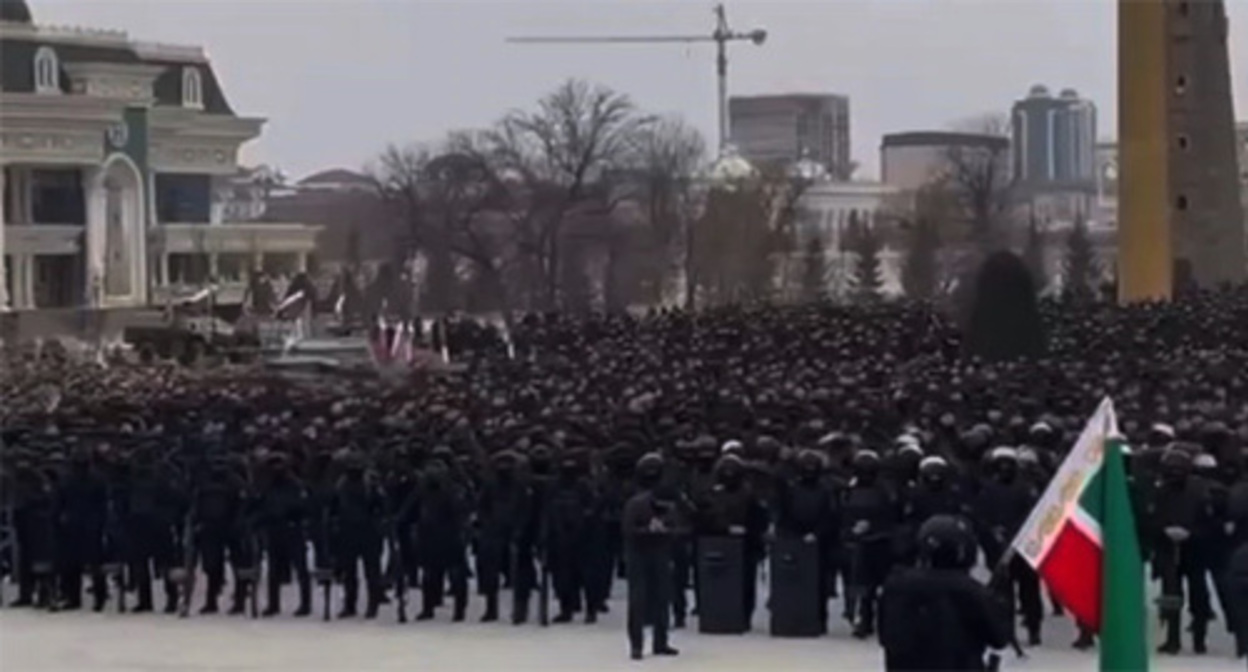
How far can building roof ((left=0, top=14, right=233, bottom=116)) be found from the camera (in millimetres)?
79688

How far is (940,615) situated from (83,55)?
74776 millimetres

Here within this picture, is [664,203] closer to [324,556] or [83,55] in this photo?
[83,55]

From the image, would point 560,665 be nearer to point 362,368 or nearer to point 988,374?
point 988,374

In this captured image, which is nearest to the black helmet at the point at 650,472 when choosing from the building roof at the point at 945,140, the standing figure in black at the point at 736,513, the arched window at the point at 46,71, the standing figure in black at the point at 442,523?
the standing figure in black at the point at 736,513

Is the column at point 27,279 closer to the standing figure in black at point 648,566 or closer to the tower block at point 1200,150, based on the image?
the tower block at point 1200,150

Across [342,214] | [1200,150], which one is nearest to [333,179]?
[342,214]

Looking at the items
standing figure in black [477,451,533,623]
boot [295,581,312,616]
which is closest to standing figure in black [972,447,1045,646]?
standing figure in black [477,451,533,623]

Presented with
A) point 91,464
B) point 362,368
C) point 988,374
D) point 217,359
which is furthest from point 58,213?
point 91,464

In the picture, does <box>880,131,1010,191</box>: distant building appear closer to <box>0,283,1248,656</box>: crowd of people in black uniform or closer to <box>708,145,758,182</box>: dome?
<box>708,145,758,182</box>: dome

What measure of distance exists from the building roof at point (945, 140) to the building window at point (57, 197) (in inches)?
2026

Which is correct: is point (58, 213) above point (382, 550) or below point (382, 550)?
above

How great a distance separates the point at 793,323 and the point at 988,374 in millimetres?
13152

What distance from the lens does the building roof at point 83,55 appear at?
79688 millimetres

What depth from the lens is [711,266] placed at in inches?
3091
